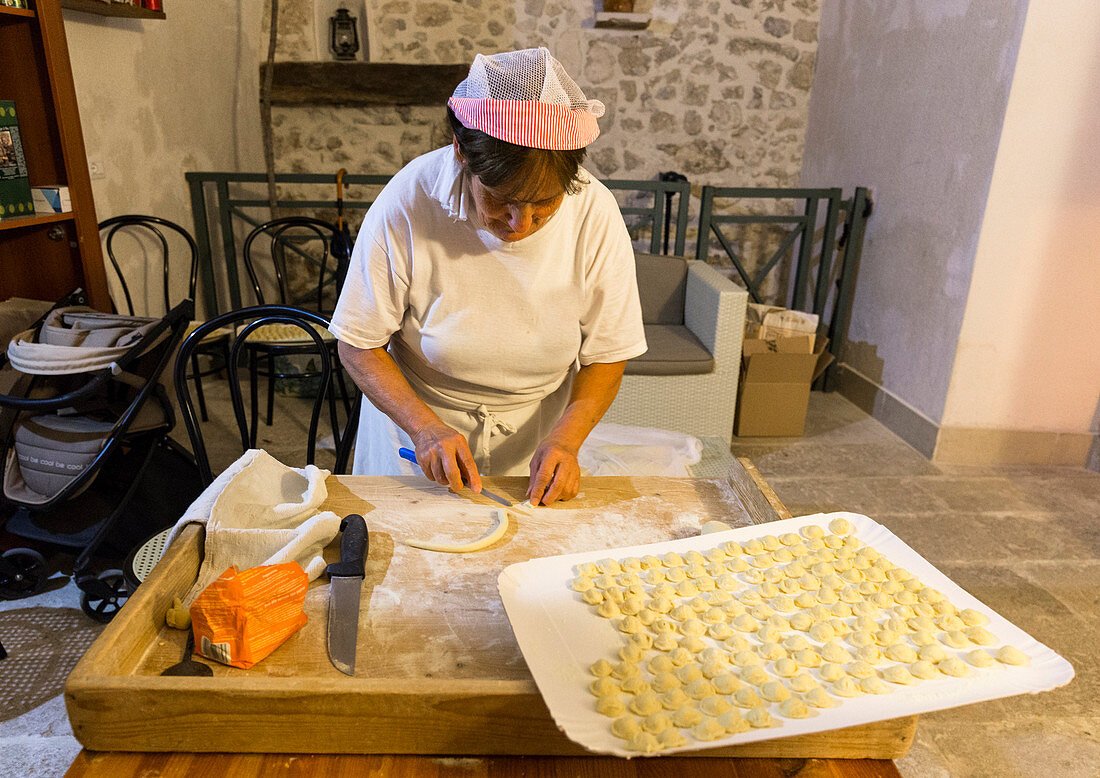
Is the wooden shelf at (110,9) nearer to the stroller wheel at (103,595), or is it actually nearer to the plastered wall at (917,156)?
the stroller wheel at (103,595)

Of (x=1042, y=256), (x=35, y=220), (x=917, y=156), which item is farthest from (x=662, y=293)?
(x=35, y=220)

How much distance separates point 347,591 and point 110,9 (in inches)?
115

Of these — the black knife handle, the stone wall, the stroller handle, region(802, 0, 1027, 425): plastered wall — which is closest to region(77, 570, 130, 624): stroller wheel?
the stroller handle

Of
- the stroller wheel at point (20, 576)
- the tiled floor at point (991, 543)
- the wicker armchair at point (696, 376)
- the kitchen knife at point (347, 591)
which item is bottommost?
the tiled floor at point (991, 543)

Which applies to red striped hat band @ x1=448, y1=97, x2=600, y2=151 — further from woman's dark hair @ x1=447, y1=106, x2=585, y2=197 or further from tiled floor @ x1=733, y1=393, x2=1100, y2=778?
tiled floor @ x1=733, y1=393, x2=1100, y2=778

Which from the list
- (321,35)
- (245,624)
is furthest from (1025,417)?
(321,35)

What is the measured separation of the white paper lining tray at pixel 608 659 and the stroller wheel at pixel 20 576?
1.86 metres

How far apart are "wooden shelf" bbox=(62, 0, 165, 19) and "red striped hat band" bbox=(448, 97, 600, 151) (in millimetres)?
2535

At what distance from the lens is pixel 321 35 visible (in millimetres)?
4574

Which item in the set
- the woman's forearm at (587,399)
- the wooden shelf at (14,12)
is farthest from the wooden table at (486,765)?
the wooden shelf at (14,12)

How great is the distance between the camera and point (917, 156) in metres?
3.49

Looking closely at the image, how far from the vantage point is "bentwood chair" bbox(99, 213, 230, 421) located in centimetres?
316

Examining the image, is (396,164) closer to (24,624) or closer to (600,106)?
(24,624)

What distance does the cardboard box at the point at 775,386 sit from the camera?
11.1ft
